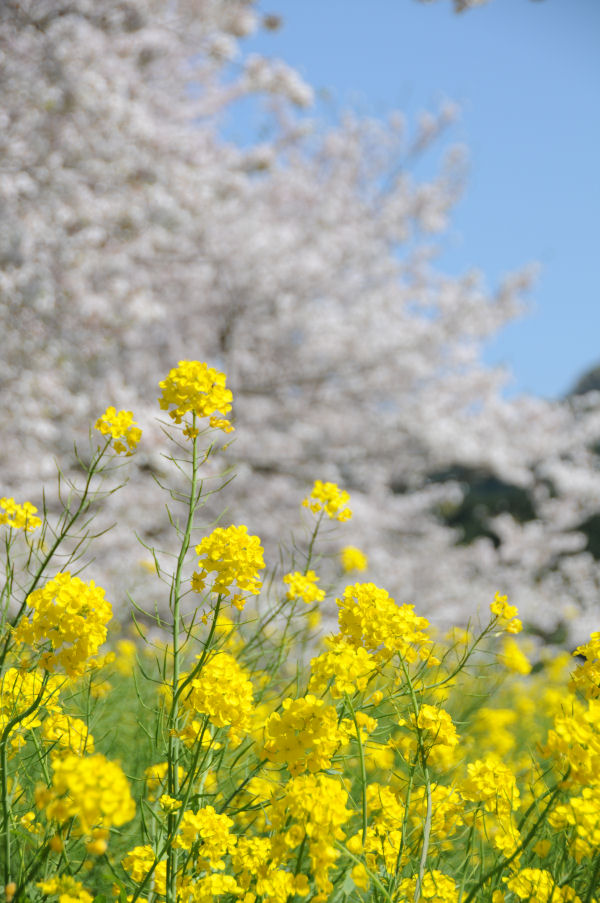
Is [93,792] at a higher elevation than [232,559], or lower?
lower

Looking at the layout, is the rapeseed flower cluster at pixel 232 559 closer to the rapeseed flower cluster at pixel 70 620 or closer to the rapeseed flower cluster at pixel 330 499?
the rapeseed flower cluster at pixel 70 620

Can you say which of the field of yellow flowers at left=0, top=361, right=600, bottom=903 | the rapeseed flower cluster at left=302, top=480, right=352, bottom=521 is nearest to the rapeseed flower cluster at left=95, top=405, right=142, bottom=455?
the field of yellow flowers at left=0, top=361, right=600, bottom=903

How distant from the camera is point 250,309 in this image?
7125 mm

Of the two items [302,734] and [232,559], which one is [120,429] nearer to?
[232,559]

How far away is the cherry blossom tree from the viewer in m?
5.14

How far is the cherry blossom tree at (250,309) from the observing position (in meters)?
5.14

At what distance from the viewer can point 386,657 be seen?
1.38 meters

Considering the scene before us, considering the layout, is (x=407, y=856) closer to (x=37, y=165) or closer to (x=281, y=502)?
(x=37, y=165)

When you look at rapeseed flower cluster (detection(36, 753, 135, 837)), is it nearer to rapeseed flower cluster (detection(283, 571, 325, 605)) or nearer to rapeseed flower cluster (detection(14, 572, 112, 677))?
rapeseed flower cluster (detection(14, 572, 112, 677))

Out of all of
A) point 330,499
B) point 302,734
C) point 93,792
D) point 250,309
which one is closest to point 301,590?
point 330,499

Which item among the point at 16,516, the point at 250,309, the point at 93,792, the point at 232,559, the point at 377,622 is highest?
the point at 250,309

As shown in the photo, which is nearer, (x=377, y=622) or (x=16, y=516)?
(x=377, y=622)

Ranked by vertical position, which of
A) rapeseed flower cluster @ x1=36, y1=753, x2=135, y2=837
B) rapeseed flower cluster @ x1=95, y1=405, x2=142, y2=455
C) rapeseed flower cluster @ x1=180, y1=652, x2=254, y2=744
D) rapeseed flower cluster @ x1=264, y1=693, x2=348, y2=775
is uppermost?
rapeseed flower cluster @ x1=95, y1=405, x2=142, y2=455

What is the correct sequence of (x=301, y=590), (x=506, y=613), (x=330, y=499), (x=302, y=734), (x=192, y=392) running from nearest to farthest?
1. (x=302, y=734)
2. (x=192, y=392)
3. (x=506, y=613)
4. (x=301, y=590)
5. (x=330, y=499)
